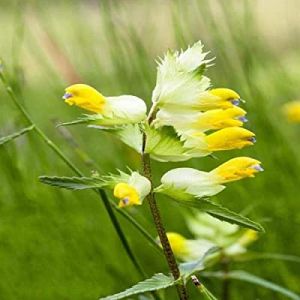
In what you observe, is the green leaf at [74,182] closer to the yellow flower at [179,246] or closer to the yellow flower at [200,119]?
the yellow flower at [200,119]

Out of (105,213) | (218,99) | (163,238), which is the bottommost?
(105,213)

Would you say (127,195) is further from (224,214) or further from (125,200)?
(224,214)

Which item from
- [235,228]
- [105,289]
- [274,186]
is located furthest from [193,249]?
[274,186]

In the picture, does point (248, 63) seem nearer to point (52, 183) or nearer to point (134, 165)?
point (134, 165)

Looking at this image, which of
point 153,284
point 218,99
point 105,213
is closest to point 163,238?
point 153,284

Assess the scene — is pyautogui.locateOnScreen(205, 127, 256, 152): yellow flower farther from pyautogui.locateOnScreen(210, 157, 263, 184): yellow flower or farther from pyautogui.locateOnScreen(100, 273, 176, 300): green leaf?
pyautogui.locateOnScreen(100, 273, 176, 300): green leaf

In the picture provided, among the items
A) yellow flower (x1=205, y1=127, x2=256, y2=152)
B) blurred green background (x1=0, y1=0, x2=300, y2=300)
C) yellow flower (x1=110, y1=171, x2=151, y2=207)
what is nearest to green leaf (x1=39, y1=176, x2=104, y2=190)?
yellow flower (x1=110, y1=171, x2=151, y2=207)
